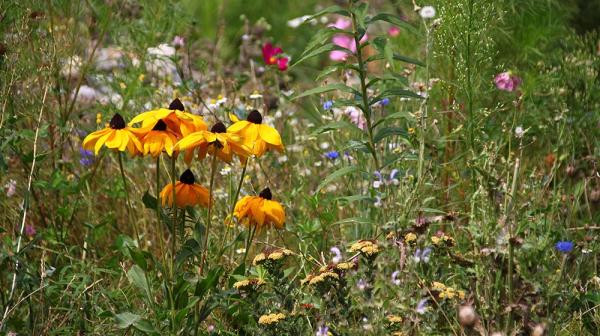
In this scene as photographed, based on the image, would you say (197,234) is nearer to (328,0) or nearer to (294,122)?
(294,122)

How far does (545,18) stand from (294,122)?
1240 mm

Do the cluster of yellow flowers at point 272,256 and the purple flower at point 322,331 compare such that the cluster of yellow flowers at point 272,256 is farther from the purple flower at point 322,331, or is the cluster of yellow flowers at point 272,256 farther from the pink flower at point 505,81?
the pink flower at point 505,81

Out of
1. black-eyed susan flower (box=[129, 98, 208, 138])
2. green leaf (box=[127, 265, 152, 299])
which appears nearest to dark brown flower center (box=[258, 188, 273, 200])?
black-eyed susan flower (box=[129, 98, 208, 138])

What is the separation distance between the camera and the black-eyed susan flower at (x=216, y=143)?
243 centimetres

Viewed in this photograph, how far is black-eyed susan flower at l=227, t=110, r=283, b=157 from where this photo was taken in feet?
8.50

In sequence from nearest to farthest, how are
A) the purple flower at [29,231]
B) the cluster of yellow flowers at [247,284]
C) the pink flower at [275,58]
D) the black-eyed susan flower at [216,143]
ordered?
1. the black-eyed susan flower at [216,143]
2. the cluster of yellow flowers at [247,284]
3. the purple flower at [29,231]
4. the pink flower at [275,58]

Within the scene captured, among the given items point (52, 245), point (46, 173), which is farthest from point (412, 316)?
point (46, 173)

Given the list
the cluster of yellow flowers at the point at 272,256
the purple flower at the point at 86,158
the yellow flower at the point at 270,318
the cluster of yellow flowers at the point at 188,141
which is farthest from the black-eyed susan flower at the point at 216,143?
the purple flower at the point at 86,158

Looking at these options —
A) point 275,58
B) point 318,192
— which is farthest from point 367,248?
point 275,58

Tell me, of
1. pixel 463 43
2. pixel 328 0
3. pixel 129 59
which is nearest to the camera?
pixel 463 43

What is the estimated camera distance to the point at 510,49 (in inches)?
179

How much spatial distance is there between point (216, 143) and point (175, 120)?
0.49 feet

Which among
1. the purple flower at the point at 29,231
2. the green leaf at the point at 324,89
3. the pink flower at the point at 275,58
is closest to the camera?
the green leaf at the point at 324,89

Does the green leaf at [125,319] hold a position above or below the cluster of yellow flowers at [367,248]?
below
